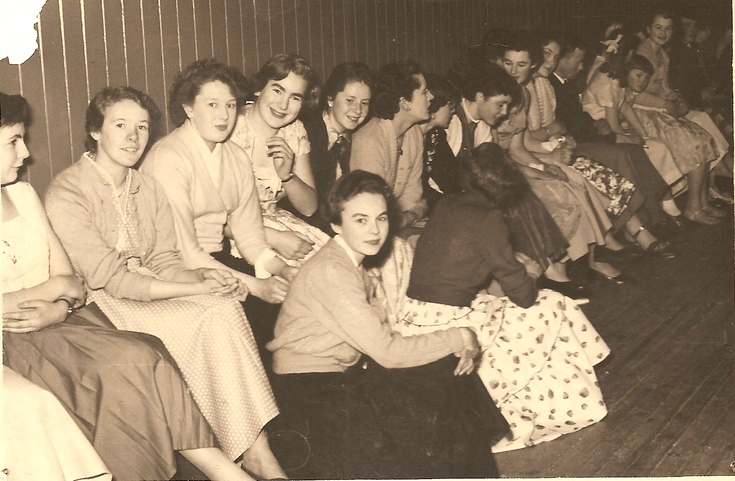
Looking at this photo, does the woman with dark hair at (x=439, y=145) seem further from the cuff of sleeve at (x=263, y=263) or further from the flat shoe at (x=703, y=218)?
the flat shoe at (x=703, y=218)

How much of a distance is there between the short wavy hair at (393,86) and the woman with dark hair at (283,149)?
26 centimetres

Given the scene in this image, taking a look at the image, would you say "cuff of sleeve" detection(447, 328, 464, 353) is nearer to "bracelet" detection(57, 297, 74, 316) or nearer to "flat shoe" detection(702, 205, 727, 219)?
"flat shoe" detection(702, 205, 727, 219)

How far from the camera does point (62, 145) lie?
11.4 ft

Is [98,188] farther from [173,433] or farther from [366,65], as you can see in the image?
[366,65]

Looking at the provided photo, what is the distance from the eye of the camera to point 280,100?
383 centimetres

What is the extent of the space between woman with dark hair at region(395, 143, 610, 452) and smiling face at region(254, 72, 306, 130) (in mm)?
704

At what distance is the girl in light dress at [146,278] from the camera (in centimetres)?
349

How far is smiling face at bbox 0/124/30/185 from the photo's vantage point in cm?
339

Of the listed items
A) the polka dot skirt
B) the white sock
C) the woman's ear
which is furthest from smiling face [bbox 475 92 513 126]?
the polka dot skirt

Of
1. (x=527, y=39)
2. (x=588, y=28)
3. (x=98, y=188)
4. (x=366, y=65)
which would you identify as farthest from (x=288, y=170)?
(x=588, y=28)

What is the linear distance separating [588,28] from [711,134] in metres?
0.68

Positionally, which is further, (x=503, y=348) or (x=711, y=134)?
(x=711, y=134)

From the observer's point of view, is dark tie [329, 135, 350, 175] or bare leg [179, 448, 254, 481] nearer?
bare leg [179, 448, 254, 481]

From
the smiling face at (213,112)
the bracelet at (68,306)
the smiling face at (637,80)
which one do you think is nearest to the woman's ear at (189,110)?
the smiling face at (213,112)
